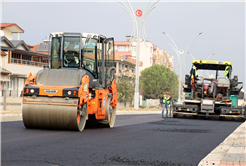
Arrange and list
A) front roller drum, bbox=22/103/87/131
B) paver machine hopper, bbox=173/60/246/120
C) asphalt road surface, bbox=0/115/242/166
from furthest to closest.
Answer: paver machine hopper, bbox=173/60/246/120
front roller drum, bbox=22/103/87/131
asphalt road surface, bbox=0/115/242/166

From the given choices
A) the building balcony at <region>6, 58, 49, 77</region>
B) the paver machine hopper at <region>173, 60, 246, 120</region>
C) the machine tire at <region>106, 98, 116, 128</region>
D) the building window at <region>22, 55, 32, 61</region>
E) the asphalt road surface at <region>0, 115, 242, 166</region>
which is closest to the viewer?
the asphalt road surface at <region>0, 115, 242, 166</region>

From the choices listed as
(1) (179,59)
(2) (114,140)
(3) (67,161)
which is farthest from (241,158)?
(1) (179,59)

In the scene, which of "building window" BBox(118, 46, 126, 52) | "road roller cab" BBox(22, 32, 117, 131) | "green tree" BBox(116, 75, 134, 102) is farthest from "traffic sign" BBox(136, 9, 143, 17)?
"building window" BBox(118, 46, 126, 52)

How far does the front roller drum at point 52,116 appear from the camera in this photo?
35.9ft

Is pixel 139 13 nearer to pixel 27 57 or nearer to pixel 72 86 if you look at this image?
pixel 27 57

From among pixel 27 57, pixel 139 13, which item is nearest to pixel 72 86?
pixel 139 13

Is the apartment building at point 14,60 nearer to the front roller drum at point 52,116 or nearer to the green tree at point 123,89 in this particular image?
the green tree at point 123,89

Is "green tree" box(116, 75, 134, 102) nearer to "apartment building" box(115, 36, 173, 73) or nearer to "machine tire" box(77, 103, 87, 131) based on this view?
"machine tire" box(77, 103, 87, 131)

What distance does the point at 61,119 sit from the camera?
434 inches

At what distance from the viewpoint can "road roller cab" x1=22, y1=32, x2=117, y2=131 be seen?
11.0m

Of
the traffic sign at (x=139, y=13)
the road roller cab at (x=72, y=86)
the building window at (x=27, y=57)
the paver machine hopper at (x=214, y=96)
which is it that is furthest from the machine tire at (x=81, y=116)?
the building window at (x=27, y=57)

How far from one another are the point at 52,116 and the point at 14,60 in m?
33.6

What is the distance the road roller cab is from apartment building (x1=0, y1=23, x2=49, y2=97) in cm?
2619

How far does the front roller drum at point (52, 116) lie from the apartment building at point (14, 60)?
2737cm
